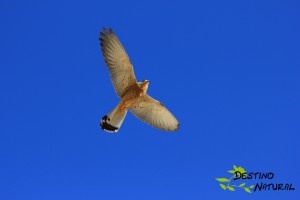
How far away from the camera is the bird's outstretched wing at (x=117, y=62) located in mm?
8789

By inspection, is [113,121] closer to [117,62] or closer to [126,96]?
[126,96]

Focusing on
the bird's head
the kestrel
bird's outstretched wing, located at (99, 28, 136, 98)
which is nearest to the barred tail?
the kestrel

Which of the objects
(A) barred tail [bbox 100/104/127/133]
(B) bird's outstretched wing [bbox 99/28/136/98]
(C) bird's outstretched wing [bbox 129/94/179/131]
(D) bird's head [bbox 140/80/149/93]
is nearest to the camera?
(B) bird's outstretched wing [bbox 99/28/136/98]

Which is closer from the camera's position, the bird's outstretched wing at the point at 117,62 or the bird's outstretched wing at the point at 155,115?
the bird's outstretched wing at the point at 117,62

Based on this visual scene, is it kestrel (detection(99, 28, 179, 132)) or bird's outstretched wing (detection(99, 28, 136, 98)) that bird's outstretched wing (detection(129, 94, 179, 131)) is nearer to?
kestrel (detection(99, 28, 179, 132))

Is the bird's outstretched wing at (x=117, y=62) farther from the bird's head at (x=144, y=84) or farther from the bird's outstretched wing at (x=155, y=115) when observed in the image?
the bird's outstretched wing at (x=155, y=115)

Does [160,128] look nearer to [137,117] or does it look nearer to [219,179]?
[137,117]

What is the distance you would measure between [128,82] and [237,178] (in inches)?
131

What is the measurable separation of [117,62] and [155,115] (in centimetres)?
179

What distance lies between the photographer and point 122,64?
9.12m

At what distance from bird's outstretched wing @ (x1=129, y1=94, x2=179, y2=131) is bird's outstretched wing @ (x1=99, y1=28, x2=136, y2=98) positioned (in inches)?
30.3

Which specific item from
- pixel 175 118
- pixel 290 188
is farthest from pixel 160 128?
pixel 290 188

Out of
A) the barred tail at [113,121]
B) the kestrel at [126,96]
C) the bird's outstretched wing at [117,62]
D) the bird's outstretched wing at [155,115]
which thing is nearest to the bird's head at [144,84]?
the kestrel at [126,96]

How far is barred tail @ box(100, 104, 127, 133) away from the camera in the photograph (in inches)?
371
